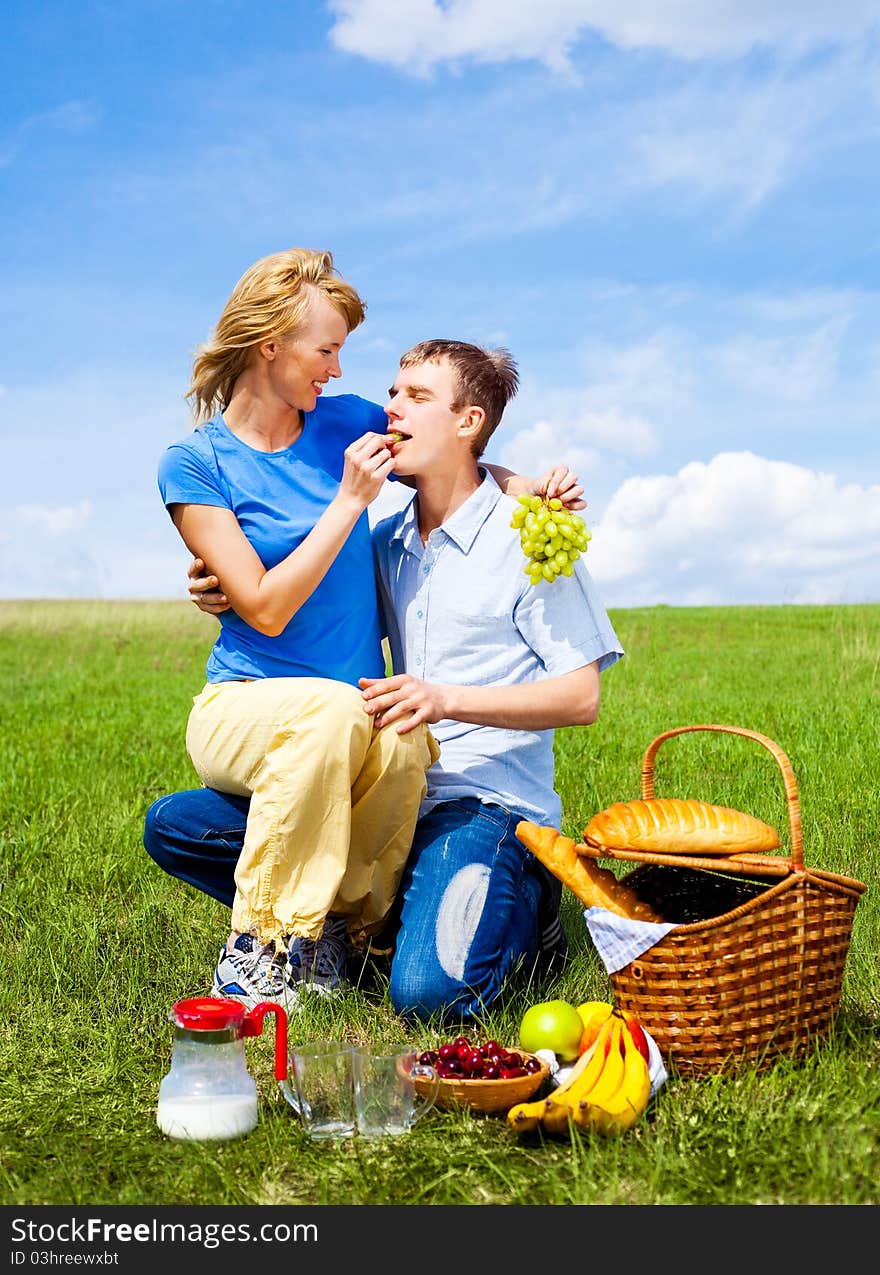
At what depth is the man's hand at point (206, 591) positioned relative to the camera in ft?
12.6

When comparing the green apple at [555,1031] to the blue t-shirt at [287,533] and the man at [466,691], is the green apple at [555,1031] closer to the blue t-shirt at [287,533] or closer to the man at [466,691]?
the man at [466,691]

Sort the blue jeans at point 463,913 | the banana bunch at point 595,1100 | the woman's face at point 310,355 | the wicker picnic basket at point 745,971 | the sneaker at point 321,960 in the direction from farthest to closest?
the woman's face at point 310,355 < the sneaker at point 321,960 < the blue jeans at point 463,913 < the wicker picnic basket at point 745,971 < the banana bunch at point 595,1100

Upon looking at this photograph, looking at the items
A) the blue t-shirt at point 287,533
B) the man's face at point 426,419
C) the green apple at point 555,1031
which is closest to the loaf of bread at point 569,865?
the green apple at point 555,1031

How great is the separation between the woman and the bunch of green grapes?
1.51 ft

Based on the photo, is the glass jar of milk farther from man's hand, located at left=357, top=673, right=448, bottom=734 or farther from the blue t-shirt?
the blue t-shirt

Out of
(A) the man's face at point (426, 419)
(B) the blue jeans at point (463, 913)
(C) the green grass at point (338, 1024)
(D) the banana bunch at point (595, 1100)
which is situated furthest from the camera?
(A) the man's face at point (426, 419)

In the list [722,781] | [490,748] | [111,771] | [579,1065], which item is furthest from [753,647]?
[579,1065]

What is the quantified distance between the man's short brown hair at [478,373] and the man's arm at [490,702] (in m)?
0.92

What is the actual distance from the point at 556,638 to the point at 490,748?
43 centimetres

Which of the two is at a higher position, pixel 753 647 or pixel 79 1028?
pixel 753 647

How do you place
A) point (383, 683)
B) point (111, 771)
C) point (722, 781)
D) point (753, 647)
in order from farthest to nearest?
point (753, 647), point (111, 771), point (722, 781), point (383, 683)

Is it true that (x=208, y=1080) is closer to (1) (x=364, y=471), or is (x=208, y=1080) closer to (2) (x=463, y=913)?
(2) (x=463, y=913)
